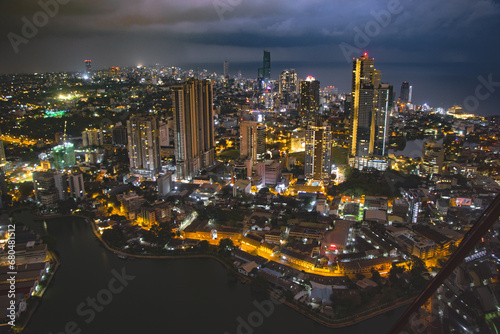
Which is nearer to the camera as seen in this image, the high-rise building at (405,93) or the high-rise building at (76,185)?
the high-rise building at (76,185)

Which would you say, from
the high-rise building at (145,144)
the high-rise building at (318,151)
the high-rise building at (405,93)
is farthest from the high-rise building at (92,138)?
the high-rise building at (405,93)

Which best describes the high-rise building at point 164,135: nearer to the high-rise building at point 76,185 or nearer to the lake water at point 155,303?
the high-rise building at point 76,185

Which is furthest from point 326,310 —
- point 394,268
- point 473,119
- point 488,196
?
point 473,119

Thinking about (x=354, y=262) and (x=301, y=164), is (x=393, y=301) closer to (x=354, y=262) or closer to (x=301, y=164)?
(x=354, y=262)

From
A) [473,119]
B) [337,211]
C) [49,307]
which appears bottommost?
[49,307]

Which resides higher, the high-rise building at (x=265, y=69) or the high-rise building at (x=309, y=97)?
the high-rise building at (x=265, y=69)

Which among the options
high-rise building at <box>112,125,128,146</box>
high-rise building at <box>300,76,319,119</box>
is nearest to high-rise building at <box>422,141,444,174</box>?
high-rise building at <box>300,76,319,119</box>

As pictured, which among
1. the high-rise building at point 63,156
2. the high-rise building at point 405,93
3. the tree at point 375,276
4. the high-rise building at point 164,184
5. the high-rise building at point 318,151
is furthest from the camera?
the high-rise building at point 405,93
